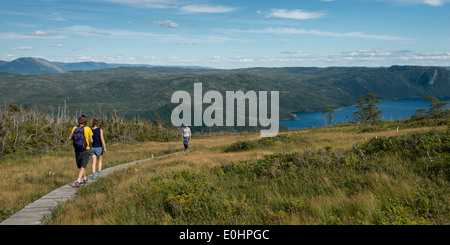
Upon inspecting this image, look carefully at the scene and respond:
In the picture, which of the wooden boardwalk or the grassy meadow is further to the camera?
the wooden boardwalk

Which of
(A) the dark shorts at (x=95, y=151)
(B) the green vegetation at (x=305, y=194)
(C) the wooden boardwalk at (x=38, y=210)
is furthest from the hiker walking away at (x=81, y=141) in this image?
(B) the green vegetation at (x=305, y=194)

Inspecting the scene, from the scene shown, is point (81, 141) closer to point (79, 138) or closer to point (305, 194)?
point (79, 138)

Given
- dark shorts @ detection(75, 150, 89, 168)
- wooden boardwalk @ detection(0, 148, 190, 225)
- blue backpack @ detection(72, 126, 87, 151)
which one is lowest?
wooden boardwalk @ detection(0, 148, 190, 225)

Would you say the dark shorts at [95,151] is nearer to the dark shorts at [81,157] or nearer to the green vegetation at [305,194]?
the dark shorts at [81,157]

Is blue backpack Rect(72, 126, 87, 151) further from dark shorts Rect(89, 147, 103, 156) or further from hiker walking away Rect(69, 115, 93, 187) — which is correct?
dark shorts Rect(89, 147, 103, 156)

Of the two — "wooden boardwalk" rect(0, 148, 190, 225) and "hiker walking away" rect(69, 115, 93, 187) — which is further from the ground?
"hiker walking away" rect(69, 115, 93, 187)

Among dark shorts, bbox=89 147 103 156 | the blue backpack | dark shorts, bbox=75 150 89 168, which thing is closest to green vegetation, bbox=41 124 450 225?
dark shorts, bbox=75 150 89 168

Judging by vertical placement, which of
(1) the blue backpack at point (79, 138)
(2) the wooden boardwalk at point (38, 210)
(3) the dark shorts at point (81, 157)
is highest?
(1) the blue backpack at point (79, 138)

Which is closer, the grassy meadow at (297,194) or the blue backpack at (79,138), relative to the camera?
the grassy meadow at (297,194)

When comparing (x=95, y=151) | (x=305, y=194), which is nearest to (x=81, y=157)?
(x=95, y=151)
